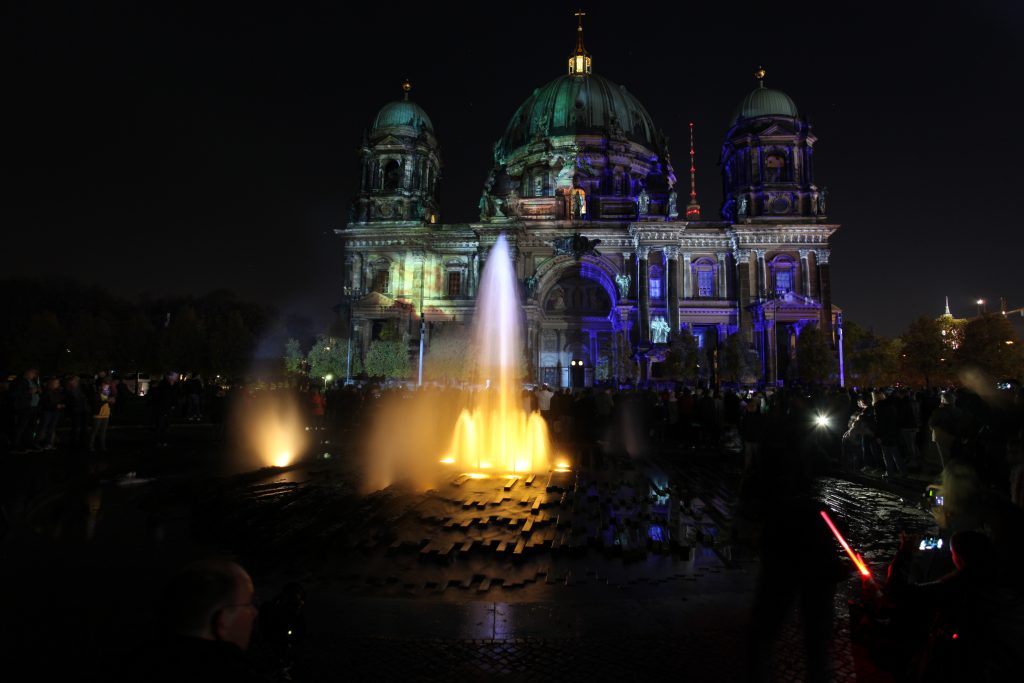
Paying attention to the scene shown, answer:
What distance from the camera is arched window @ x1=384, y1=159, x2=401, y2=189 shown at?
5409 cm

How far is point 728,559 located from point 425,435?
15272mm

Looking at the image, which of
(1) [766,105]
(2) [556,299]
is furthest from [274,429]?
(1) [766,105]

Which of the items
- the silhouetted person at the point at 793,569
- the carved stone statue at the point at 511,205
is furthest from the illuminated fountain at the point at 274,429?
the carved stone statue at the point at 511,205

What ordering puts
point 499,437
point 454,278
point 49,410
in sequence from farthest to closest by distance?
point 454,278
point 499,437
point 49,410

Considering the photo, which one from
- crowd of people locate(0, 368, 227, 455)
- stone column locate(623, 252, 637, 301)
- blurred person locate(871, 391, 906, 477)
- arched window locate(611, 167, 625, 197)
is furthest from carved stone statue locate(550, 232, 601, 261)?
blurred person locate(871, 391, 906, 477)

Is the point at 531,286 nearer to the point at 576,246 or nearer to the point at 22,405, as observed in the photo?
the point at 576,246

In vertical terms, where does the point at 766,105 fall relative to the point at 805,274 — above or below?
above

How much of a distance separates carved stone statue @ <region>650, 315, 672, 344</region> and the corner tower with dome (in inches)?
4.7

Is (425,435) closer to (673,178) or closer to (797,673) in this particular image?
(797,673)

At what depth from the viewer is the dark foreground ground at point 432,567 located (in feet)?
13.7

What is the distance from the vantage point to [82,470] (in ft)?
38.7

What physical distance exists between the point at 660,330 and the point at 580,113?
26495 mm

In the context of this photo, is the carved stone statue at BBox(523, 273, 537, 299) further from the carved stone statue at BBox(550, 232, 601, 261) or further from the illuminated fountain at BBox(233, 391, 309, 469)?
the illuminated fountain at BBox(233, 391, 309, 469)

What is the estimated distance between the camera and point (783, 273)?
157ft
